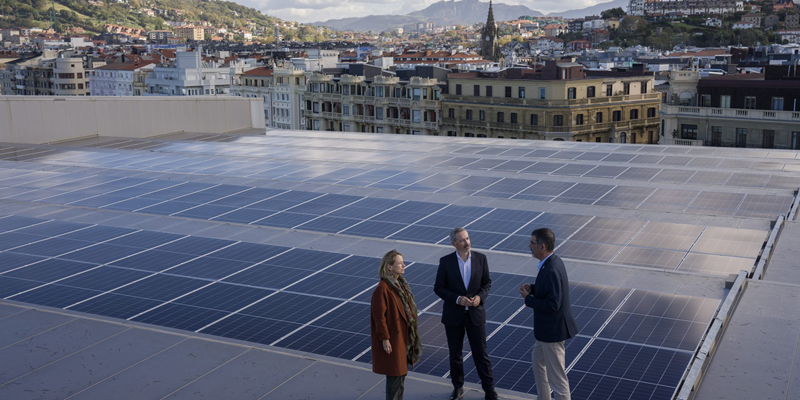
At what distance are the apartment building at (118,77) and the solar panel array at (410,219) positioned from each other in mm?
122109

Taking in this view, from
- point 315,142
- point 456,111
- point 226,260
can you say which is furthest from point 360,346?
point 456,111

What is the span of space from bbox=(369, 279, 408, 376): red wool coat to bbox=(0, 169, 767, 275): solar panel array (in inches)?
316

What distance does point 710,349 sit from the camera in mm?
10820

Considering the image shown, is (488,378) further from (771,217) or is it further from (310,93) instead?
(310,93)

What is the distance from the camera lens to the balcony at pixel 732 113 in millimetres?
58072

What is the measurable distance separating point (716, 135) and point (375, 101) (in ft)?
134

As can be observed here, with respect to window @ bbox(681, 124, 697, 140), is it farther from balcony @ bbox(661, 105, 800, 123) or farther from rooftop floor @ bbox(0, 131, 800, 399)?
rooftop floor @ bbox(0, 131, 800, 399)

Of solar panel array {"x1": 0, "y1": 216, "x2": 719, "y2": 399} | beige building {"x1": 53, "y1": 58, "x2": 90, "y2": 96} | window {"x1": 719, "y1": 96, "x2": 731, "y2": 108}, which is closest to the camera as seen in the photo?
solar panel array {"x1": 0, "y1": 216, "x2": 719, "y2": 399}

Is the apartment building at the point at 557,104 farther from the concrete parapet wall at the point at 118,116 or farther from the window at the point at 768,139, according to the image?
the concrete parapet wall at the point at 118,116

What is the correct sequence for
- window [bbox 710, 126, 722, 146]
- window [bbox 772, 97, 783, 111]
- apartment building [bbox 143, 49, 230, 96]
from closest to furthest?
window [bbox 772, 97, 783, 111] < window [bbox 710, 126, 722, 146] < apartment building [bbox 143, 49, 230, 96]

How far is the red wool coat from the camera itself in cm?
886

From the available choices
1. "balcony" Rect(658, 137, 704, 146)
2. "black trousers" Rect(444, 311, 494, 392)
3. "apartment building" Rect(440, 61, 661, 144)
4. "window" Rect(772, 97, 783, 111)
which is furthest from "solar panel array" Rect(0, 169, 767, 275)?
"apartment building" Rect(440, 61, 661, 144)

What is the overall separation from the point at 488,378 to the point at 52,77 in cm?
16495

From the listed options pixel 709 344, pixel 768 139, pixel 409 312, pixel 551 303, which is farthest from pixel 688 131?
pixel 409 312
